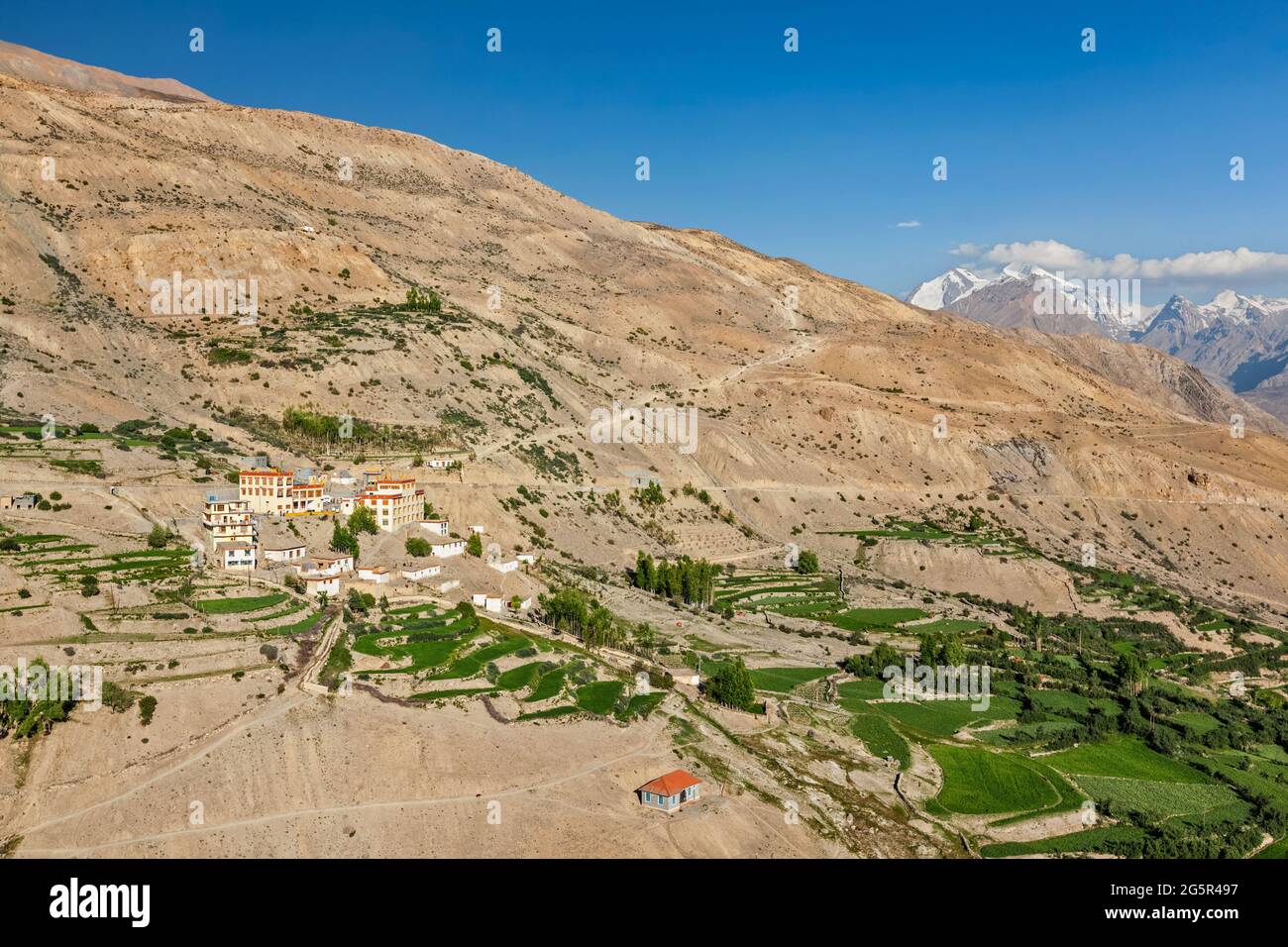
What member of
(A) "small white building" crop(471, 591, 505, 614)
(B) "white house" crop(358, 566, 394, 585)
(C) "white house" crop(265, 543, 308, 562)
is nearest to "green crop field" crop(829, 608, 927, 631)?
(A) "small white building" crop(471, 591, 505, 614)

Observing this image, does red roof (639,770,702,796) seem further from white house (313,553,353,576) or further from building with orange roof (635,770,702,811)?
white house (313,553,353,576)

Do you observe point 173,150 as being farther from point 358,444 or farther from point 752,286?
point 752,286

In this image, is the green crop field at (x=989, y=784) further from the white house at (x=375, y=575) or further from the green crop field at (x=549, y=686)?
the white house at (x=375, y=575)

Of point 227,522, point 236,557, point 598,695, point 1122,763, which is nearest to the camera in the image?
point 598,695

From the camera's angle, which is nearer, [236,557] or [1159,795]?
[1159,795]

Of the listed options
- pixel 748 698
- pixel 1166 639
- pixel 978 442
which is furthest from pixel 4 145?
pixel 1166 639

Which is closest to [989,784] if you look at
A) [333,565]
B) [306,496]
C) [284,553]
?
[333,565]

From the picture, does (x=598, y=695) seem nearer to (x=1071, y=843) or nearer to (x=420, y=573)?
(x=420, y=573)

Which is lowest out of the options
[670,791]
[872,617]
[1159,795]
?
[1159,795]
